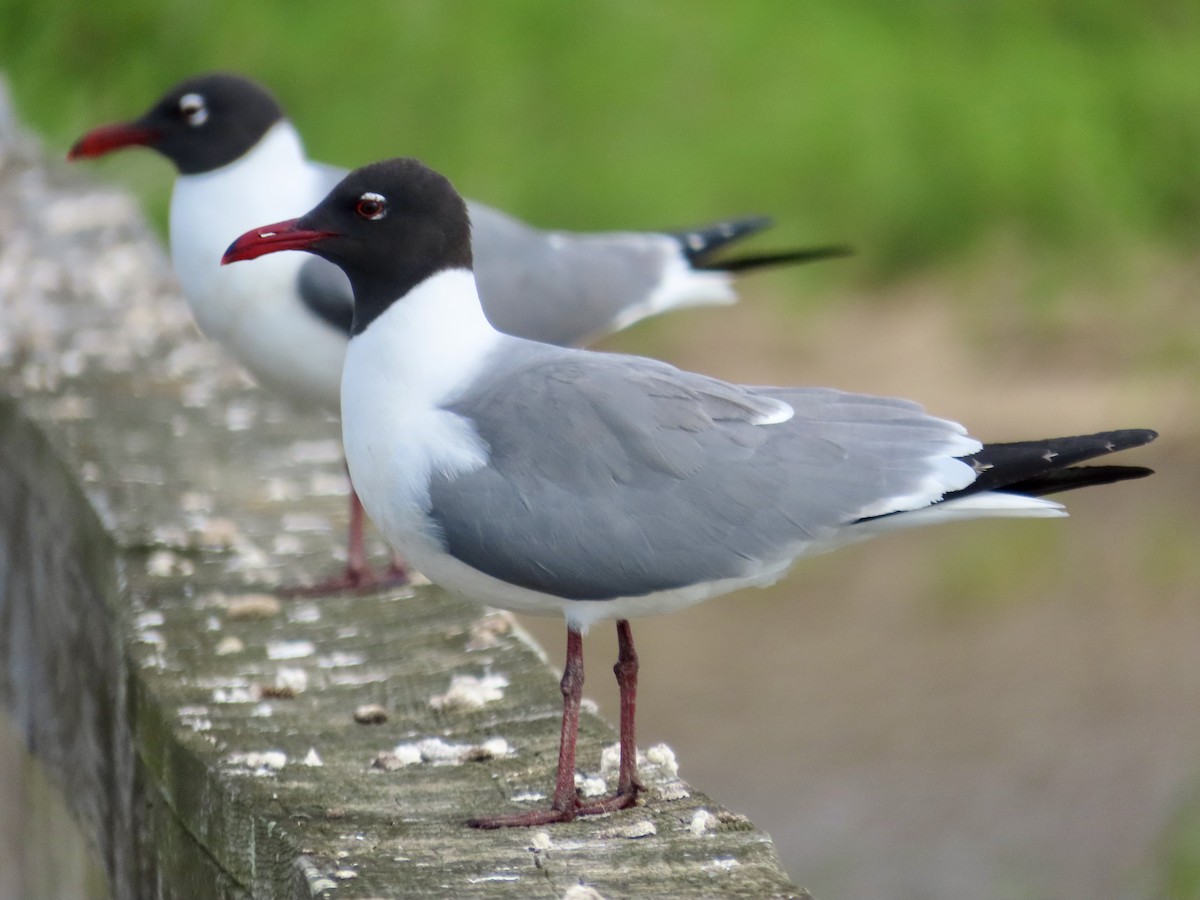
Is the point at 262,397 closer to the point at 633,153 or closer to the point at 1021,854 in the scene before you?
the point at 1021,854

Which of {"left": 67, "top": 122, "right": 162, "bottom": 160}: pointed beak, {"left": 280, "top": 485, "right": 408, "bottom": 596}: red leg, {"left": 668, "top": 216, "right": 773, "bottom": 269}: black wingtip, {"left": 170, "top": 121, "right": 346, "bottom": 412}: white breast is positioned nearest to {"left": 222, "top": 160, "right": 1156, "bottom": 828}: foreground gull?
{"left": 280, "top": 485, "right": 408, "bottom": 596}: red leg

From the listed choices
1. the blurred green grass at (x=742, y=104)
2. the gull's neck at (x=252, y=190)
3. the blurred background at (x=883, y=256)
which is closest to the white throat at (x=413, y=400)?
the gull's neck at (x=252, y=190)

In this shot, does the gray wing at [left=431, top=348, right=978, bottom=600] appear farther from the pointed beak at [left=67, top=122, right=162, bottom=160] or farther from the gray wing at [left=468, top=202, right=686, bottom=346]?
the pointed beak at [left=67, top=122, right=162, bottom=160]

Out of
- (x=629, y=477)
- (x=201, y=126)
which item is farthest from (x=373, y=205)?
(x=201, y=126)

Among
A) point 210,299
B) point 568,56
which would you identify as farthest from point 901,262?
point 210,299

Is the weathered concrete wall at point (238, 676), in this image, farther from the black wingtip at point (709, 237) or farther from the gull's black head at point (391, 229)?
the black wingtip at point (709, 237)

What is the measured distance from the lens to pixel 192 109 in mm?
3393

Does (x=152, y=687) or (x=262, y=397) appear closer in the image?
(x=152, y=687)

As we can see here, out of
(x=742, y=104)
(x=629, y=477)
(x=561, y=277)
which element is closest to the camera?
(x=629, y=477)

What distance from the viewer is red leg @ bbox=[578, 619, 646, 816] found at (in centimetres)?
187

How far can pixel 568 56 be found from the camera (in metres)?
5.48

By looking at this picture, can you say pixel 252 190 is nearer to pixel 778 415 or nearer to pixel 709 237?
pixel 709 237

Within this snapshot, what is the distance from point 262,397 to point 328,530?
1.96 ft

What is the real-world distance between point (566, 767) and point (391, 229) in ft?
2.39
